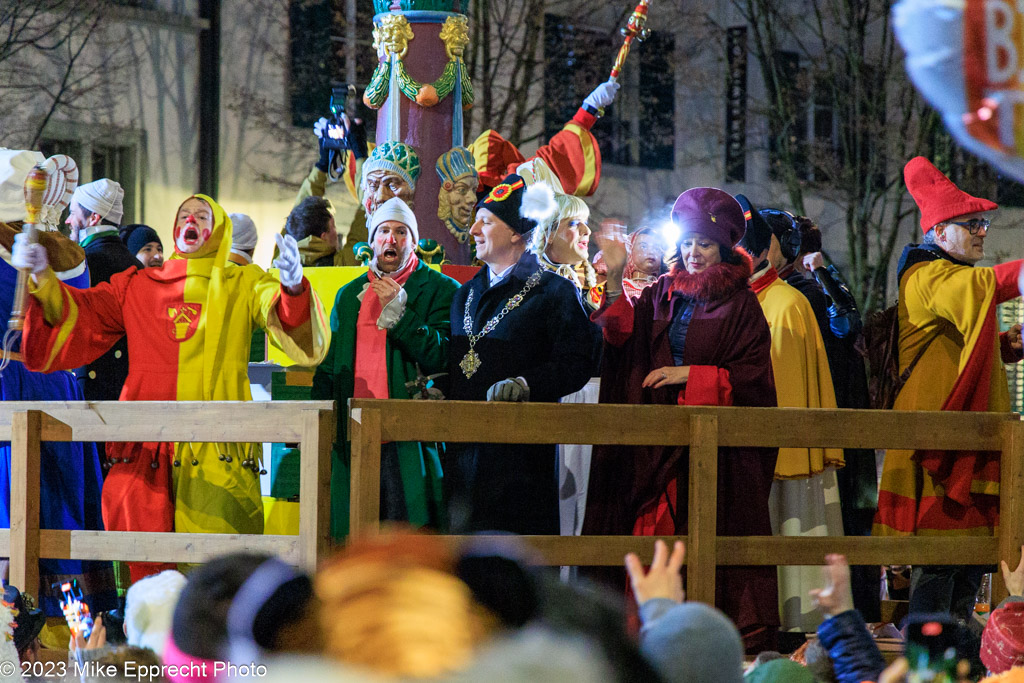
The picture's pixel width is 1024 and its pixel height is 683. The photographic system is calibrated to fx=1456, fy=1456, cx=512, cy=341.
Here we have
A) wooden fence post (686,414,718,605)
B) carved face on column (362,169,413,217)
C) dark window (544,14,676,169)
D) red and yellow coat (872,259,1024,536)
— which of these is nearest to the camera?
wooden fence post (686,414,718,605)

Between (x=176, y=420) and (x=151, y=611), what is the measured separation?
2125 mm

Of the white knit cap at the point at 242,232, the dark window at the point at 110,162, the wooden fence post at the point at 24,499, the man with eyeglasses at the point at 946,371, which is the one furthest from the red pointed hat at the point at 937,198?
the dark window at the point at 110,162

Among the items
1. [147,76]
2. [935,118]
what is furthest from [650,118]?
[147,76]

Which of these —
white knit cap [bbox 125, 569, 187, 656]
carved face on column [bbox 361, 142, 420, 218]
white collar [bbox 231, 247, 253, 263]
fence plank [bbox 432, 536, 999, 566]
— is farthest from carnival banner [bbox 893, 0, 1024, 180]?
white collar [bbox 231, 247, 253, 263]

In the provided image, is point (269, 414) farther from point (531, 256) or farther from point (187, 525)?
point (531, 256)

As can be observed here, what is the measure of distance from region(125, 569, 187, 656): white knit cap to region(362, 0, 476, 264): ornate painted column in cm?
489

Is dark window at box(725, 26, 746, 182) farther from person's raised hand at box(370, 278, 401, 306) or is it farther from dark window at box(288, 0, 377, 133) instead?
person's raised hand at box(370, 278, 401, 306)

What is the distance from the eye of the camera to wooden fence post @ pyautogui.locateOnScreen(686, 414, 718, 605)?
505 centimetres

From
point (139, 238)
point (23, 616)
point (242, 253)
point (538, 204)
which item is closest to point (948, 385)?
point (538, 204)

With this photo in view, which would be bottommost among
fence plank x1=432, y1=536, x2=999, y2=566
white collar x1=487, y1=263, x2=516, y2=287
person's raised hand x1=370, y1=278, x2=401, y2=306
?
fence plank x1=432, y1=536, x2=999, y2=566

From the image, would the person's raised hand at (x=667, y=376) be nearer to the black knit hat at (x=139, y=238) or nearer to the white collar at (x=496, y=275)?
the white collar at (x=496, y=275)

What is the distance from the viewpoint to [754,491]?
17.6 ft

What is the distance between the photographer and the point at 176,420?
16.7ft

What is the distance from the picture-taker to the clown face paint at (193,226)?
5527mm
